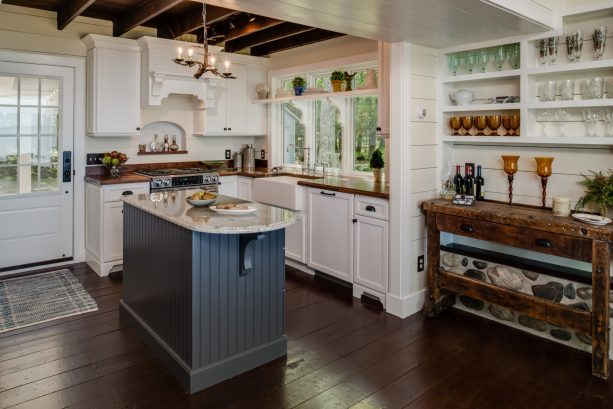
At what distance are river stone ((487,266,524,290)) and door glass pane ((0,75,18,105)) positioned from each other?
464 centimetres

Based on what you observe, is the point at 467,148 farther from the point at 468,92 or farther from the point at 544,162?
the point at 544,162

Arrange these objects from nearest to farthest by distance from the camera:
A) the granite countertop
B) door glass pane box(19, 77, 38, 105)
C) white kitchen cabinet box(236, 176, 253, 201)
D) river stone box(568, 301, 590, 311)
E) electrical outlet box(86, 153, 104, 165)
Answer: the granite countertop → river stone box(568, 301, 590, 311) → door glass pane box(19, 77, 38, 105) → electrical outlet box(86, 153, 104, 165) → white kitchen cabinet box(236, 176, 253, 201)

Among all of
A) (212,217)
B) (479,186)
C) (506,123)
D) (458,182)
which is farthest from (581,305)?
(212,217)

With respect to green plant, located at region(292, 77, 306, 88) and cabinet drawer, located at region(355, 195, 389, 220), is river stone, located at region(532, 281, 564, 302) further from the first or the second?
green plant, located at region(292, 77, 306, 88)

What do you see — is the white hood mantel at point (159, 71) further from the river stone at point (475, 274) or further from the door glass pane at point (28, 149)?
the river stone at point (475, 274)

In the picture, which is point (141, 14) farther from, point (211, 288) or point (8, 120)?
point (211, 288)

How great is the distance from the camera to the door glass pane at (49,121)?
475 centimetres

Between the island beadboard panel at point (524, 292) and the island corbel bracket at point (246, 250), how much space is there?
5.82 feet

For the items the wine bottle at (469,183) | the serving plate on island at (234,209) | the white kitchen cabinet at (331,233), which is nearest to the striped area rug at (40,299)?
the serving plate on island at (234,209)

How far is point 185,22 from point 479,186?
3461 mm

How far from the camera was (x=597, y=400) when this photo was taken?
2.49 metres

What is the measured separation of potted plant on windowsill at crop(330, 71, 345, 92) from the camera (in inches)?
189

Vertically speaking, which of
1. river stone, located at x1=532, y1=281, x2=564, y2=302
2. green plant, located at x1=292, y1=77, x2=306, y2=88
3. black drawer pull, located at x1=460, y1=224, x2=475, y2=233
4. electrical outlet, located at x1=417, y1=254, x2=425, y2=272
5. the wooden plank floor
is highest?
green plant, located at x1=292, y1=77, x2=306, y2=88

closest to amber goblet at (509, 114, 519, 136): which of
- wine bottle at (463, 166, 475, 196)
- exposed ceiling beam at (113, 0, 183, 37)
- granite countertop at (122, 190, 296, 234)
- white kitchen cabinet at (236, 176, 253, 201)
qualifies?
wine bottle at (463, 166, 475, 196)
